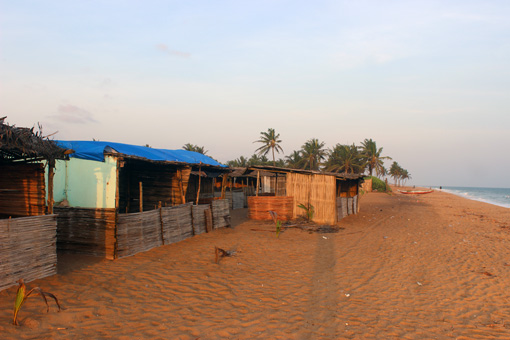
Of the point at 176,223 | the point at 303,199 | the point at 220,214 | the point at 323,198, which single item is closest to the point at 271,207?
the point at 303,199

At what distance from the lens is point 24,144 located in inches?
219

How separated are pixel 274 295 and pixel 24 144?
553 centimetres

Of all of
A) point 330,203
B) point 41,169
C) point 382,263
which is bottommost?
point 382,263

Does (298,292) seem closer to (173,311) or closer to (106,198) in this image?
(173,311)

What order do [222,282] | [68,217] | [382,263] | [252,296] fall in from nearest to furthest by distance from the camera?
1. [252,296]
2. [222,282]
3. [68,217]
4. [382,263]

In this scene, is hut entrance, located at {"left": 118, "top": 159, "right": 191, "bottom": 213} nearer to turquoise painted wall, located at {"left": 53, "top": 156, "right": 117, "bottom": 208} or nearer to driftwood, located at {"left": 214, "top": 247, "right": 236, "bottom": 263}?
turquoise painted wall, located at {"left": 53, "top": 156, "right": 117, "bottom": 208}

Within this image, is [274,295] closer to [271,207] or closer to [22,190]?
[22,190]

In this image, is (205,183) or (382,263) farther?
(205,183)

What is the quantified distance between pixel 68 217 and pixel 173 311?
4653mm

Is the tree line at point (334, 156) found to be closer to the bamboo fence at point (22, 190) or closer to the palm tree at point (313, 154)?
the palm tree at point (313, 154)

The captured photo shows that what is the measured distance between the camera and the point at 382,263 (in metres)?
8.93

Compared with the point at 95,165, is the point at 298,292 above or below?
below

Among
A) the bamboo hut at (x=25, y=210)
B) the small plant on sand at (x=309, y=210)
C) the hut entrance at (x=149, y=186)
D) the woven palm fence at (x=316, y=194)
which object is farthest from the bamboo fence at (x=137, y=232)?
the woven palm fence at (x=316, y=194)

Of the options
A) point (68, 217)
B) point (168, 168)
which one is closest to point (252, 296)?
point (68, 217)
